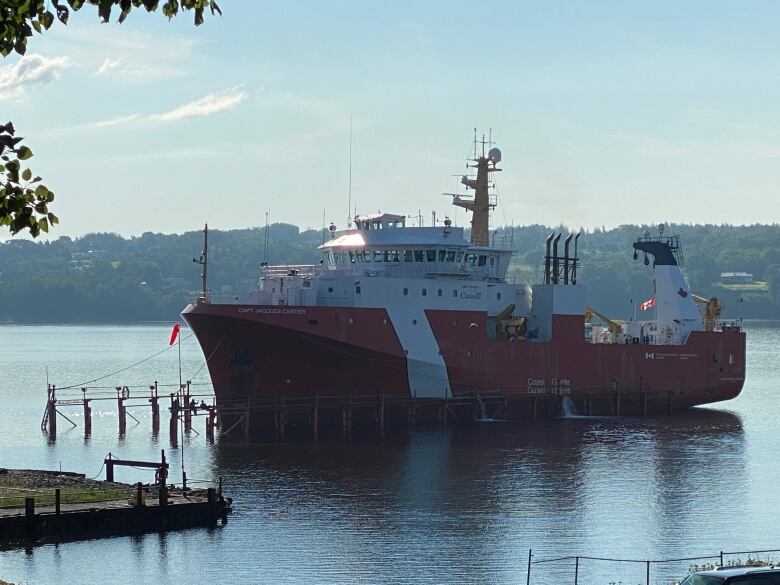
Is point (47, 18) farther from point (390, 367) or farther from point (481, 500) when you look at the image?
point (390, 367)

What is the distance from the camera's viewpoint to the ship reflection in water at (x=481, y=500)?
29.8m

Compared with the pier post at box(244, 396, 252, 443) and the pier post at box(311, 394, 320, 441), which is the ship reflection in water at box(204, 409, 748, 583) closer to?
the pier post at box(311, 394, 320, 441)

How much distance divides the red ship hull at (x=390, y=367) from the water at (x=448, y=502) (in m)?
1.34

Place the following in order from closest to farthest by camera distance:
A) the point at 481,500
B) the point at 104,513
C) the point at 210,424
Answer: the point at 104,513, the point at 481,500, the point at 210,424

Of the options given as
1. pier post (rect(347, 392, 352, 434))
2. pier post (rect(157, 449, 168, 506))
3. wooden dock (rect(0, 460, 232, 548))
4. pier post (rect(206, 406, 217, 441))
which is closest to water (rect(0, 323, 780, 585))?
wooden dock (rect(0, 460, 232, 548))

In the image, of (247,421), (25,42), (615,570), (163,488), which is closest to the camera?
(25,42)

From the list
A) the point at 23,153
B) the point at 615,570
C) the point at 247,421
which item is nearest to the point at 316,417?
the point at 247,421

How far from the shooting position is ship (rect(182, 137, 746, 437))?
Result: 4744 cm

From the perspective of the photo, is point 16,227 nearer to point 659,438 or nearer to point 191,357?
point 659,438

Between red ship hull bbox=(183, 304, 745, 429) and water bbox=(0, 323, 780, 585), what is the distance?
1.34m

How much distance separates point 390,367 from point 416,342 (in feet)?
4.61

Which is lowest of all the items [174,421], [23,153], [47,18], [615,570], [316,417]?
[615,570]

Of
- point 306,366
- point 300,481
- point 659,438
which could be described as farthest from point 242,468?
point 659,438

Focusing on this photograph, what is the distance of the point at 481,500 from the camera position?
37.0 metres
